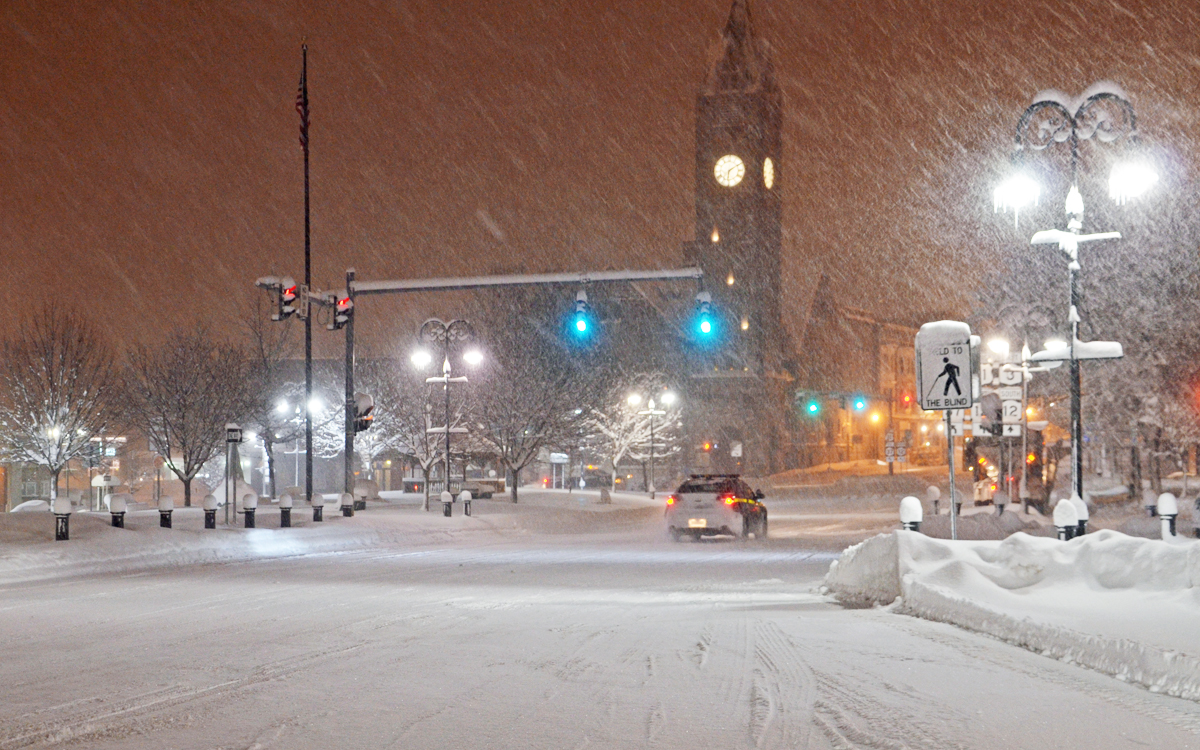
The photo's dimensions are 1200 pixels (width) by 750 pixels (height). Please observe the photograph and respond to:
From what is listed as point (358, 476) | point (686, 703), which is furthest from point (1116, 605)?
point (358, 476)

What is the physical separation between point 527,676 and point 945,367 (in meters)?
7.43

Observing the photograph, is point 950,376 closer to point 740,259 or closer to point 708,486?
point 708,486

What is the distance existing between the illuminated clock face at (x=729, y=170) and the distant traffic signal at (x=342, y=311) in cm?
6601

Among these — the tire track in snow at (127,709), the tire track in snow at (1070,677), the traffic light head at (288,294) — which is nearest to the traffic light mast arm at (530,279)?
the traffic light head at (288,294)

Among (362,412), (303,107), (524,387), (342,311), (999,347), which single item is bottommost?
(362,412)

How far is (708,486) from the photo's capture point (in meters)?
27.3

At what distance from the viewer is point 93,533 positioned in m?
21.8

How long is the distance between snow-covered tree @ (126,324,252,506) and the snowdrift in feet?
125

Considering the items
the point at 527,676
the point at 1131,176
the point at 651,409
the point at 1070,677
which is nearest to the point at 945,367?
the point at 1070,677

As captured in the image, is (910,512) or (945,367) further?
(910,512)

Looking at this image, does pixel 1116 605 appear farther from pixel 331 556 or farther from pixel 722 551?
pixel 331 556

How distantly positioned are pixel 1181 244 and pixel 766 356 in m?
54.6

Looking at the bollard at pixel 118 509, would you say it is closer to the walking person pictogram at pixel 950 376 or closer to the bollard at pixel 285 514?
the bollard at pixel 285 514

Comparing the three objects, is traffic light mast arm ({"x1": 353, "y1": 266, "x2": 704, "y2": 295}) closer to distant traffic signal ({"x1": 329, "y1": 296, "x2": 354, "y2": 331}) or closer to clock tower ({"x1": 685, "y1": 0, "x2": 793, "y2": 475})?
distant traffic signal ({"x1": 329, "y1": 296, "x2": 354, "y2": 331})
